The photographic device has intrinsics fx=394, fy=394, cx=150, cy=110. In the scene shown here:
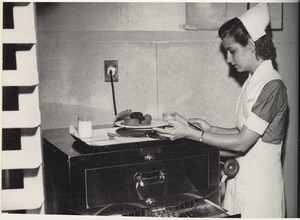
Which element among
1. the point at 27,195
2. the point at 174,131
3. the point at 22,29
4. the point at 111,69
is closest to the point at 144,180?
the point at 174,131

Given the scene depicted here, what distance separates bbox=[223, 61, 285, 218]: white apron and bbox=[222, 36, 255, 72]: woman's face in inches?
2.5

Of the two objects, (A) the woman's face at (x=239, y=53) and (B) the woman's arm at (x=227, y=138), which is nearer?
(B) the woman's arm at (x=227, y=138)

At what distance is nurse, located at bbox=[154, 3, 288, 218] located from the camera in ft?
4.59

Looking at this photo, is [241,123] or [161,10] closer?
[241,123]

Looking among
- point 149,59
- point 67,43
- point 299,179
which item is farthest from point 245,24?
point 299,179

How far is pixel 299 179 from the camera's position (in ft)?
6.24

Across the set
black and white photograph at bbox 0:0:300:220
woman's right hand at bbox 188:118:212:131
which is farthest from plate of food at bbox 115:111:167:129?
woman's right hand at bbox 188:118:212:131

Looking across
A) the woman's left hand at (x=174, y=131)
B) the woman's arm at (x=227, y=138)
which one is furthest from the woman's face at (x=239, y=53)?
the woman's left hand at (x=174, y=131)

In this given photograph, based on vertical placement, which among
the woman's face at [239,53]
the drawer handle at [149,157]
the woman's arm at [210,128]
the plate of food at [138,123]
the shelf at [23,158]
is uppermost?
the woman's face at [239,53]

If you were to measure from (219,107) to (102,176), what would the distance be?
918 millimetres

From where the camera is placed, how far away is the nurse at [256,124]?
1.40 meters

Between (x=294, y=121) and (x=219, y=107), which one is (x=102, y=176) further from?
(x=294, y=121)

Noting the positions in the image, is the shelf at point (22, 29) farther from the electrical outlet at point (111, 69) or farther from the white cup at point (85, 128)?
the electrical outlet at point (111, 69)

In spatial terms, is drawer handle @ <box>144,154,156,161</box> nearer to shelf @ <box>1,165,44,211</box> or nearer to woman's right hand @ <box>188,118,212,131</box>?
shelf @ <box>1,165,44,211</box>
